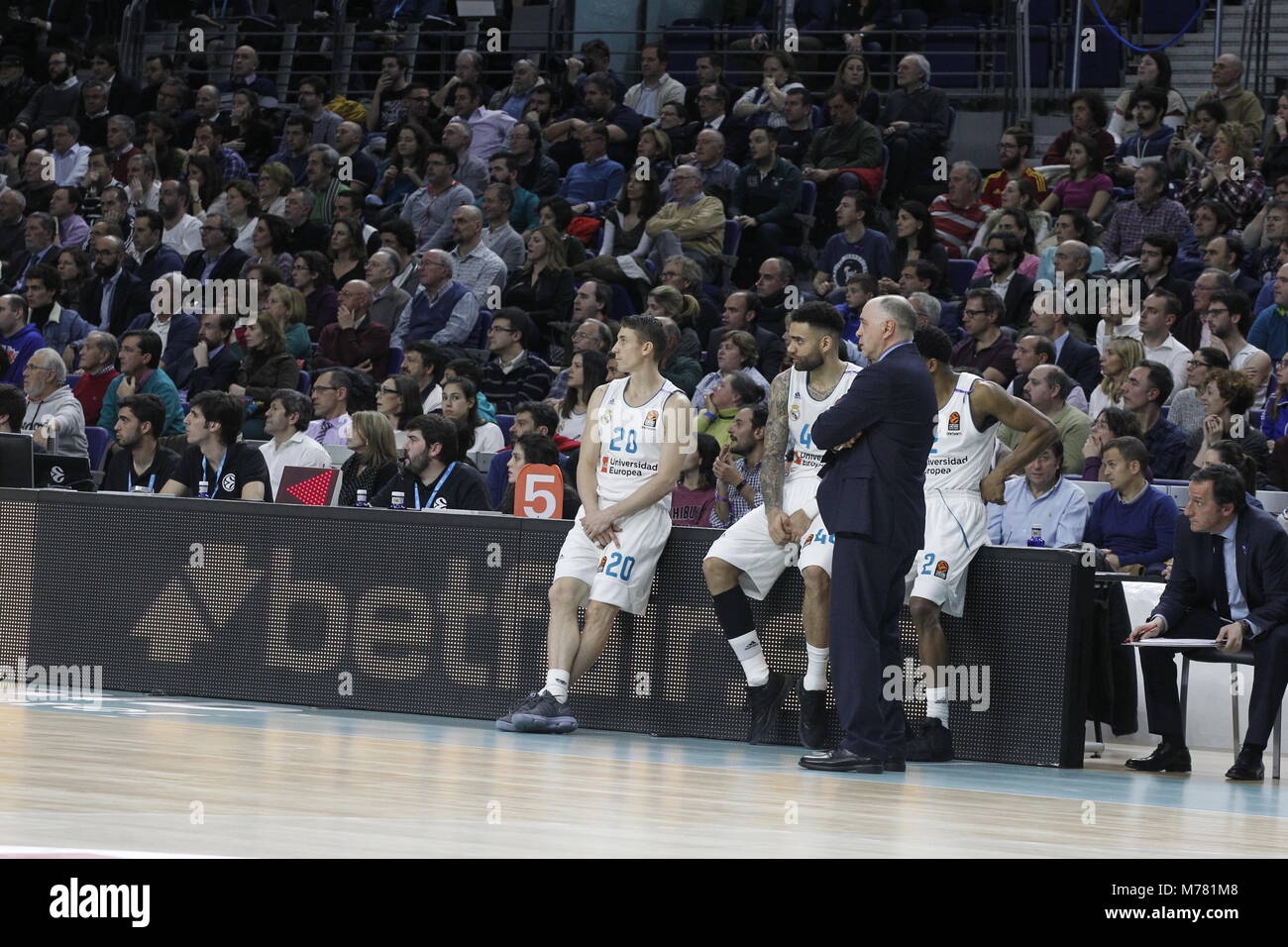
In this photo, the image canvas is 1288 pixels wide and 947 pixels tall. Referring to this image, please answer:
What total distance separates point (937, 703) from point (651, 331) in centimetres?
235

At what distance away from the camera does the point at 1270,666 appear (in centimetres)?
927

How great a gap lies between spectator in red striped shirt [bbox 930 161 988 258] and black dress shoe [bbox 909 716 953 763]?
26.6 ft

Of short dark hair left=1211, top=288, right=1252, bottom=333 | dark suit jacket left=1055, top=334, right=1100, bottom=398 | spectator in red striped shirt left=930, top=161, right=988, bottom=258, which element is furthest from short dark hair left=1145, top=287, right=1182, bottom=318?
spectator in red striped shirt left=930, top=161, right=988, bottom=258

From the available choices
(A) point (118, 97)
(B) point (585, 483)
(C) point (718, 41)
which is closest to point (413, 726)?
(B) point (585, 483)

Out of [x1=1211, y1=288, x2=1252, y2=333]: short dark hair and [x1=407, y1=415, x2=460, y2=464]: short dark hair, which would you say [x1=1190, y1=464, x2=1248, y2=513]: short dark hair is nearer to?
[x1=1211, y1=288, x2=1252, y2=333]: short dark hair

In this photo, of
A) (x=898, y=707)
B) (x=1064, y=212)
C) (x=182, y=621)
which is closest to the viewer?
(x=898, y=707)

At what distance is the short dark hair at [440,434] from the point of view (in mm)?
11250

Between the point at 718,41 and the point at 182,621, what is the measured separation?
1201 cm

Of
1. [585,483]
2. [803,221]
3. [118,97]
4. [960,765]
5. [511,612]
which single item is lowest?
[960,765]

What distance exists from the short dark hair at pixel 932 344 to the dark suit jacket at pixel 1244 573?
153 cm

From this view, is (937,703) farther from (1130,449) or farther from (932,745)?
(1130,449)

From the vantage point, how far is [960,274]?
627 inches
